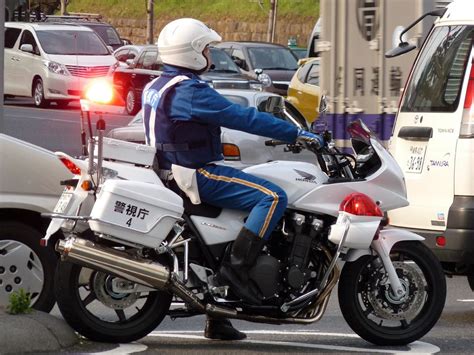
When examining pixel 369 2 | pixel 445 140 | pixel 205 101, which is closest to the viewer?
pixel 205 101

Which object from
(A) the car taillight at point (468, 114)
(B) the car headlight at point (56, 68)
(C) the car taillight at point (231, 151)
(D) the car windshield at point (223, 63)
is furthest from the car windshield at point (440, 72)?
(B) the car headlight at point (56, 68)

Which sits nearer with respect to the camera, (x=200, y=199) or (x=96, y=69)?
(x=200, y=199)

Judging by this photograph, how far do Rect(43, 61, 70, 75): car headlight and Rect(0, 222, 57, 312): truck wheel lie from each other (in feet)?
79.9

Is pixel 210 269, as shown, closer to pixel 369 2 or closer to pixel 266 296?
pixel 266 296

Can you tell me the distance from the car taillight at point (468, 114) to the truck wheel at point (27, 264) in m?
3.17

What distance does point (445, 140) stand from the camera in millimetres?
9922

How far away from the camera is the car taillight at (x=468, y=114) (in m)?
9.78

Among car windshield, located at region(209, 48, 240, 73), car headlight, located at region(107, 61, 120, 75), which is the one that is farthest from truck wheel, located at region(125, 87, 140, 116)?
car windshield, located at region(209, 48, 240, 73)

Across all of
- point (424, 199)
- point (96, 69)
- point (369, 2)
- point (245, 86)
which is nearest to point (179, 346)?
point (424, 199)

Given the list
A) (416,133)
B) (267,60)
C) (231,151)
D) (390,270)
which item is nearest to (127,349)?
(390,270)

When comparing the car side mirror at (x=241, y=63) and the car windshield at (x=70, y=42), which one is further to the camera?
the car side mirror at (x=241, y=63)

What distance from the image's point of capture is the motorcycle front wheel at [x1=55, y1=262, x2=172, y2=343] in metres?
7.53

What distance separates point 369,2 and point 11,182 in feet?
16.9

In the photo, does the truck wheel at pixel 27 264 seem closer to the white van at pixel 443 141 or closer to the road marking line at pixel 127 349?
the road marking line at pixel 127 349
